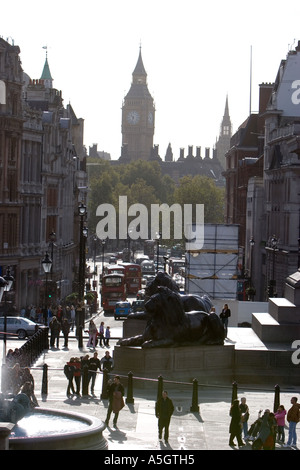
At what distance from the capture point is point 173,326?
3497 cm

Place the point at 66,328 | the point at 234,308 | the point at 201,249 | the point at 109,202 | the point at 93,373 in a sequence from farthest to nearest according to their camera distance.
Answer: the point at 109,202 → the point at 201,249 → the point at 234,308 → the point at 66,328 → the point at 93,373

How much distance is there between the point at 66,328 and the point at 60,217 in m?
44.5

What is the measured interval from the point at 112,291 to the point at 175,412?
54343mm

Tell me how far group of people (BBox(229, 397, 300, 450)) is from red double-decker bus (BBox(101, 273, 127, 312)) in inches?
2166

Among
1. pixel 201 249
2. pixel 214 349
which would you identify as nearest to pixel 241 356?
pixel 214 349

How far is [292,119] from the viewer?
9306 cm

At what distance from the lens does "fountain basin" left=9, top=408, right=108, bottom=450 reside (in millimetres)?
20094

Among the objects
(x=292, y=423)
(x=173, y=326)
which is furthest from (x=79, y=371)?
(x=292, y=423)

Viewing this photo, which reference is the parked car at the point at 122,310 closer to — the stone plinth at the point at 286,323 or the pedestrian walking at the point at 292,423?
the stone plinth at the point at 286,323

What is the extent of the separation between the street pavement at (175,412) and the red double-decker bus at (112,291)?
43910 millimetres

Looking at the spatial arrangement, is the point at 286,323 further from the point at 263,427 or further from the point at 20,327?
the point at 20,327

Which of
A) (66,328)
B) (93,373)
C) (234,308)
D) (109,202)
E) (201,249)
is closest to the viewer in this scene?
(93,373)

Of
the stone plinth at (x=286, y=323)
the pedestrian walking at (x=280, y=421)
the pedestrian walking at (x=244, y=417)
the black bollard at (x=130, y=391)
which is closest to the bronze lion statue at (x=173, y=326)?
the black bollard at (x=130, y=391)
